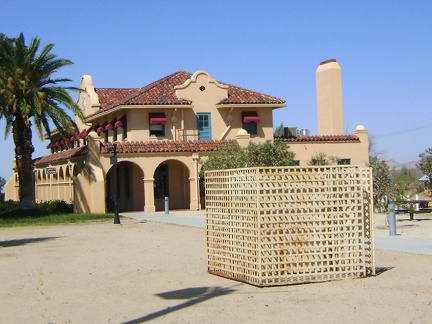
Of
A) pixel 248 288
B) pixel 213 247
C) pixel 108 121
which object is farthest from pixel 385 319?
pixel 108 121

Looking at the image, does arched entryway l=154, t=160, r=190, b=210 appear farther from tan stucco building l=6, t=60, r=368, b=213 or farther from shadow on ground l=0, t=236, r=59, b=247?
shadow on ground l=0, t=236, r=59, b=247

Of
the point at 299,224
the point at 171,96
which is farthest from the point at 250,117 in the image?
the point at 299,224

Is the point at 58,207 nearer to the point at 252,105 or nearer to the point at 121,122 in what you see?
the point at 121,122

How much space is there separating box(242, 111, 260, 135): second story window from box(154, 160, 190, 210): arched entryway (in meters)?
4.92

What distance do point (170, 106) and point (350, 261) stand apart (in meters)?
31.8

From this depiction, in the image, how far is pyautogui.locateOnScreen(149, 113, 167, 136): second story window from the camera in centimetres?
4422

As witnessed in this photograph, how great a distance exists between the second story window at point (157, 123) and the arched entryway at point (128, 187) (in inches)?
96.7

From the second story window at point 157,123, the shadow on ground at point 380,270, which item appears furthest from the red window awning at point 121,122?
the shadow on ground at point 380,270

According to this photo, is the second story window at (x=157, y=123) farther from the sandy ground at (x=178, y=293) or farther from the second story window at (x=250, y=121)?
the sandy ground at (x=178, y=293)

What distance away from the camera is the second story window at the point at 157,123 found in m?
44.2

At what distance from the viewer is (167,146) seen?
1665 inches

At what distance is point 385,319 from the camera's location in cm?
954

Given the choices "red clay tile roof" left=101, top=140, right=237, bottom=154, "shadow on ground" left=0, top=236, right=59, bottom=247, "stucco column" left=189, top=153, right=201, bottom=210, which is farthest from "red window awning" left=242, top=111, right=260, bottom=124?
"shadow on ground" left=0, top=236, right=59, bottom=247

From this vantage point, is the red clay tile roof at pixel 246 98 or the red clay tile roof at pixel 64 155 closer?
the red clay tile roof at pixel 64 155
